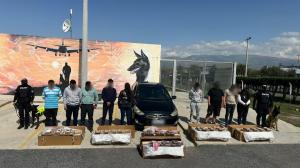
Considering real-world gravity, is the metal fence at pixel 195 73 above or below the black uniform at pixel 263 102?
above

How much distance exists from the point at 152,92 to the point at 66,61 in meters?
8.07

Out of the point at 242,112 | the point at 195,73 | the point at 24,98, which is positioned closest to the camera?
the point at 24,98

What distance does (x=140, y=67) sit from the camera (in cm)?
2045

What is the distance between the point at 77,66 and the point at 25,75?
2890 millimetres

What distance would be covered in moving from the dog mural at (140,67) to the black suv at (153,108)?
287 inches

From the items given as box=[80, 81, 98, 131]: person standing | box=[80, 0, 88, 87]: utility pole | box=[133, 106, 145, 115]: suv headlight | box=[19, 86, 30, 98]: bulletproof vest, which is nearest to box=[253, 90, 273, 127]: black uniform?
box=[133, 106, 145, 115]: suv headlight

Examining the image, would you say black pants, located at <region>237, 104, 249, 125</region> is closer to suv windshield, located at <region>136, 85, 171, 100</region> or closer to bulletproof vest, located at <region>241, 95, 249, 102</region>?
bulletproof vest, located at <region>241, 95, 249, 102</region>

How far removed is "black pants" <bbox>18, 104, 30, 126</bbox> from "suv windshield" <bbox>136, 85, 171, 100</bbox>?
3935mm

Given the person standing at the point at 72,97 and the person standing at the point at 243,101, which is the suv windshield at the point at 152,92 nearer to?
the person standing at the point at 72,97

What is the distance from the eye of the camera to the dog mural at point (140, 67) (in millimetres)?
20359

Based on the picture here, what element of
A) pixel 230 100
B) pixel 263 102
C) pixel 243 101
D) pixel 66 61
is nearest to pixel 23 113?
pixel 230 100

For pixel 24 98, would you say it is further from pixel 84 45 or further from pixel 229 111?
pixel 229 111

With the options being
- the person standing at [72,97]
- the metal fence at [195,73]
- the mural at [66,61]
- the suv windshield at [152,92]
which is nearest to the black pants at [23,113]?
the person standing at [72,97]

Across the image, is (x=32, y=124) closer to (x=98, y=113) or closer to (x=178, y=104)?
(x=98, y=113)
